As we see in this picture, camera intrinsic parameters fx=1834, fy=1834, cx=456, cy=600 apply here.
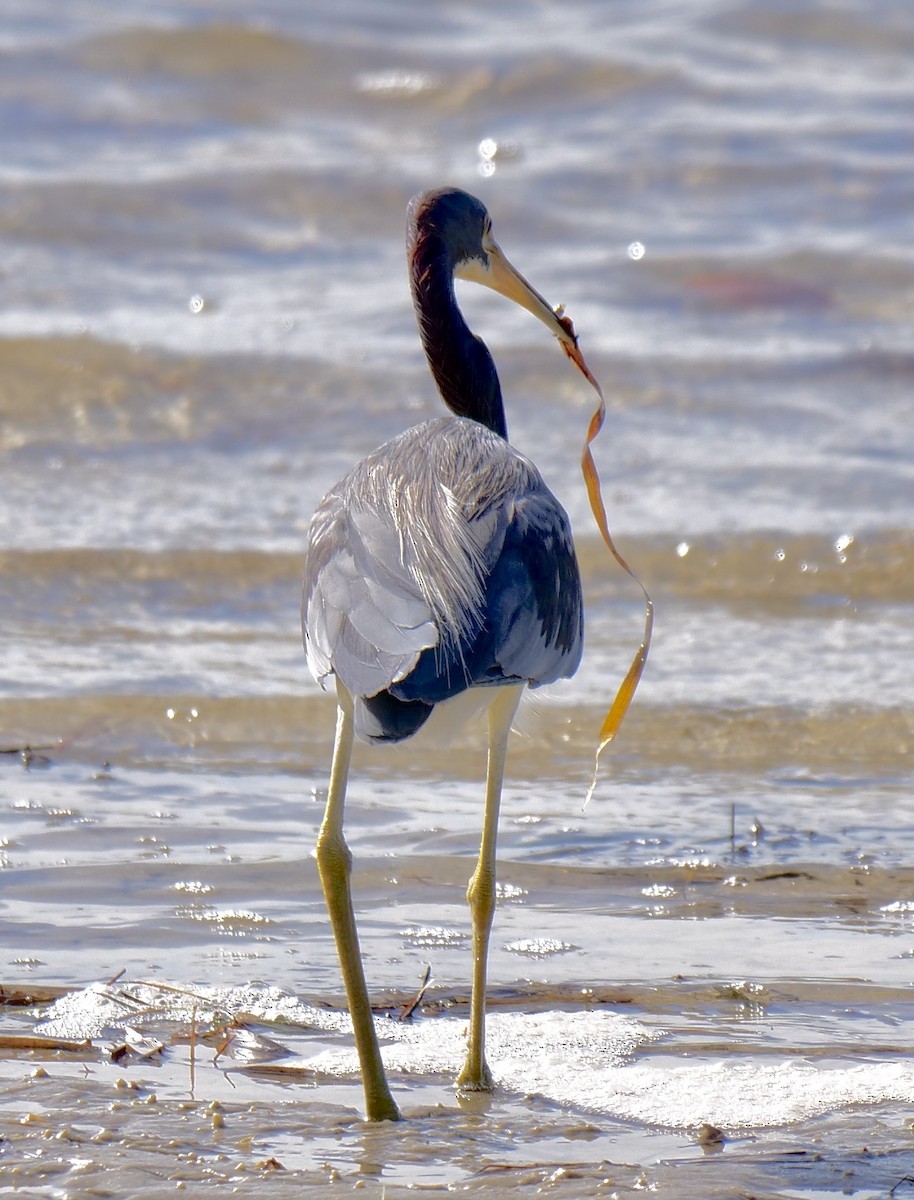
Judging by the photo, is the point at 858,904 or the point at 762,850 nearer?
the point at 858,904

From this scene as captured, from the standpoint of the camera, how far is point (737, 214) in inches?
521

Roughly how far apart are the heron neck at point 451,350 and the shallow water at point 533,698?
89 centimetres

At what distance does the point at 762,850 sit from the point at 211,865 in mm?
1429

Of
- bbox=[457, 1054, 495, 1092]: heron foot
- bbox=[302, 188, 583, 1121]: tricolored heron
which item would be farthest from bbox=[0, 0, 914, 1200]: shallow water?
bbox=[302, 188, 583, 1121]: tricolored heron

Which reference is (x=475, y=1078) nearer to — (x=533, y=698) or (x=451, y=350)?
(x=533, y=698)

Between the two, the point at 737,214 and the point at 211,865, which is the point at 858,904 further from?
the point at 737,214

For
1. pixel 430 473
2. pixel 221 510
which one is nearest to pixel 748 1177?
pixel 430 473

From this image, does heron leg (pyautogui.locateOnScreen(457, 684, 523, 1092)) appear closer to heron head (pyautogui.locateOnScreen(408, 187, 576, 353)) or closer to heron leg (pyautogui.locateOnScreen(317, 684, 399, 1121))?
heron leg (pyautogui.locateOnScreen(317, 684, 399, 1121))

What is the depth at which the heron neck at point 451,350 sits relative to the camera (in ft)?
15.4

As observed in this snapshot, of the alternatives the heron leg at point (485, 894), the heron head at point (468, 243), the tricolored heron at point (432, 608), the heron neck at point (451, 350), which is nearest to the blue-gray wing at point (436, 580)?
the tricolored heron at point (432, 608)

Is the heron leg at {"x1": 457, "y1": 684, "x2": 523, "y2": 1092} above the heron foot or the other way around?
above

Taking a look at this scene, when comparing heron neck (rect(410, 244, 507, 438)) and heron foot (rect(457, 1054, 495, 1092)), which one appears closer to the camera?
heron foot (rect(457, 1054, 495, 1092))

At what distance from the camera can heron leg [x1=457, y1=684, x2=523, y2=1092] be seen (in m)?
3.44

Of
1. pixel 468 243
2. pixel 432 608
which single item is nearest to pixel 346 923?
pixel 432 608
